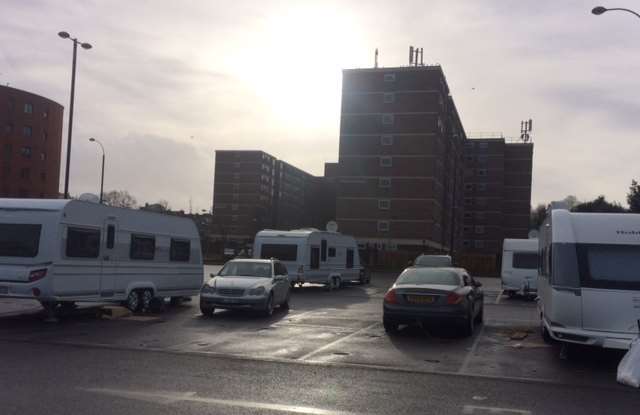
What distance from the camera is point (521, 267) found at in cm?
2839

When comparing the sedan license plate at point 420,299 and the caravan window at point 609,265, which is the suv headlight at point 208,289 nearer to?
the sedan license plate at point 420,299

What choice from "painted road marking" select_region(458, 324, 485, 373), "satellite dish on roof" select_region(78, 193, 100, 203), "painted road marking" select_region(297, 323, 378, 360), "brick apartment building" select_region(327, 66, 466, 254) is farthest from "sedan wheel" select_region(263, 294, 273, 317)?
"brick apartment building" select_region(327, 66, 466, 254)

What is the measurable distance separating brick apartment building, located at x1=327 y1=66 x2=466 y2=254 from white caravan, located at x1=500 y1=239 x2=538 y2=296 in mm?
41920

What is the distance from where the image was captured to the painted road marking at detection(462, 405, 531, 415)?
7363mm

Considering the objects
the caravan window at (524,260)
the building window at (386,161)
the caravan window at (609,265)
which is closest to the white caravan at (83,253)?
the caravan window at (609,265)

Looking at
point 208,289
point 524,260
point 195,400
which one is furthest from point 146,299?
point 524,260

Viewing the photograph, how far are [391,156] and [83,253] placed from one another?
197 ft

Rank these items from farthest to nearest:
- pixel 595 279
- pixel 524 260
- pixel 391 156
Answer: pixel 391 156 → pixel 524 260 → pixel 595 279

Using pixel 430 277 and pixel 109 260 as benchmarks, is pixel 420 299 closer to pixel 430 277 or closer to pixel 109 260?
pixel 430 277

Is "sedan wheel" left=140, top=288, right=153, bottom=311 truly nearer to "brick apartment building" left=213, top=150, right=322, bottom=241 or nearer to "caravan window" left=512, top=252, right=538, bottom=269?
"caravan window" left=512, top=252, right=538, bottom=269

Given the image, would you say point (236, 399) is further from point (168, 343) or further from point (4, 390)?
point (168, 343)

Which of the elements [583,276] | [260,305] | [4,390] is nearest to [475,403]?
[583,276]

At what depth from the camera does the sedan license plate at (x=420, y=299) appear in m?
13.4

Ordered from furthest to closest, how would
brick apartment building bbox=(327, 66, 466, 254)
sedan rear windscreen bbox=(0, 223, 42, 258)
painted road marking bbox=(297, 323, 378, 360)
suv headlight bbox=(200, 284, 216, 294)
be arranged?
1. brick apartment building bbox=(327, 66, 466, 254)
2. suv headlight bbox=(200, 284, 216, 294)
3. sedan rear windscreen bbox=(0, 223, 42, 258)
4. painted road marking bbox=(297, 323, 378, 360)
